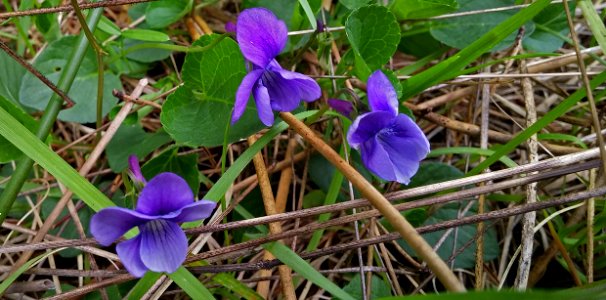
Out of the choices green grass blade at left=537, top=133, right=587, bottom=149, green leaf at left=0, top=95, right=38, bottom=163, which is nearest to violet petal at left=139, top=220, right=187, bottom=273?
green leaf at left=0, top=95, right=38, bottom=163

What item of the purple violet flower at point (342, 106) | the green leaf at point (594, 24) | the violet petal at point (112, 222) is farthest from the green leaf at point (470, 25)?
the violet petal at point (112, 222)

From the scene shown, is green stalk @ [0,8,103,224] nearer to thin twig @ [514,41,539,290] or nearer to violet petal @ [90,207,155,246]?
violet petal @ [90,207,155,246]

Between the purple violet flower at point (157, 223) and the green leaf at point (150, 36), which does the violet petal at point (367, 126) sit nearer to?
the purple violet flower at point (157, 223)

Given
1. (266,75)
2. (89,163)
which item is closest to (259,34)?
(266,75)

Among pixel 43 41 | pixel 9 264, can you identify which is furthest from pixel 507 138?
pixel 43 41

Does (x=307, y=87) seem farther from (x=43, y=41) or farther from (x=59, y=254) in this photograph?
(x=43, y=41)

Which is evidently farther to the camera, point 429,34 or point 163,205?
point 429,34

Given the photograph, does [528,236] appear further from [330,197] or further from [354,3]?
[354,3]
